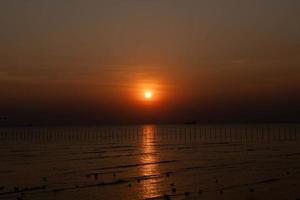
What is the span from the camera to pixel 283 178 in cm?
3547

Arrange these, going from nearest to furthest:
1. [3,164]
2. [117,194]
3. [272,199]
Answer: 1. [272,199]
2. [117,194]
3. [3,164]

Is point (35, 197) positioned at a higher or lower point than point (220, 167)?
lower

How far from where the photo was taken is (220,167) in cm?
4462

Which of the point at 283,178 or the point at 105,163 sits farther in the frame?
the point at 105,163

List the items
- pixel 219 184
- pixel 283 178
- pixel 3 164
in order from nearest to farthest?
pixel 219 184 → pixel 283 178 → pixel 3 164

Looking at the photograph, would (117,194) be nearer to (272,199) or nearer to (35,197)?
(35,197)

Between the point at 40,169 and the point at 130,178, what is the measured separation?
1216 cm

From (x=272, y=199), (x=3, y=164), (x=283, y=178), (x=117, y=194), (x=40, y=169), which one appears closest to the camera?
(x=272, y=199)

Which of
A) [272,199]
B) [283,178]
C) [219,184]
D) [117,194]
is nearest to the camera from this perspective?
[272,199]

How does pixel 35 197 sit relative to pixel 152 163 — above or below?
below

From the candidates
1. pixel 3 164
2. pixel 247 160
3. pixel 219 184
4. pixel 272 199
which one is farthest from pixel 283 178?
pixel 3 164

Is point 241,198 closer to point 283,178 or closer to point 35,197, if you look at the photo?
point 283,178

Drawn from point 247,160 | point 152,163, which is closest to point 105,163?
point 152,163

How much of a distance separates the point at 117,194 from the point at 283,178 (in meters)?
14.4
